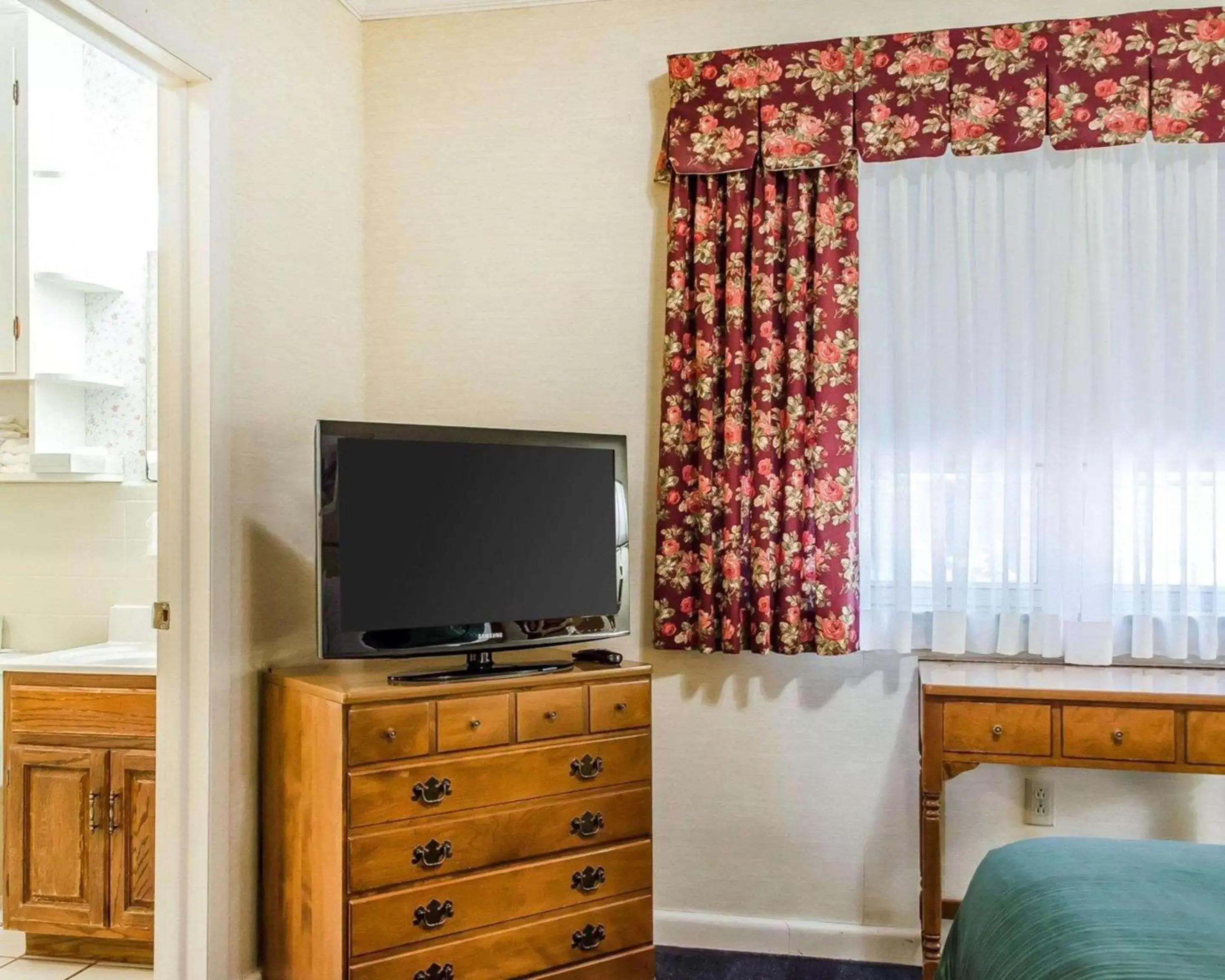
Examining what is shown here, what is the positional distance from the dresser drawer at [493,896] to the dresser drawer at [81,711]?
3.13ft

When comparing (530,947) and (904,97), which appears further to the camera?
(904,97)

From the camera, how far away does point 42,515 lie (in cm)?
346

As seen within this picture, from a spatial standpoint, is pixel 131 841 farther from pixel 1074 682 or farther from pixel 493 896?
pixel 1074 682

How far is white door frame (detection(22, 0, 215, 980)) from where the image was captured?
94.3 inches

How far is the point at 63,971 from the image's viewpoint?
289cm

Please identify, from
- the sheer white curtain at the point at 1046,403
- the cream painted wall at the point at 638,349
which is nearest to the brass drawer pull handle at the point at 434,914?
the cream painted wall at the point at 638,349

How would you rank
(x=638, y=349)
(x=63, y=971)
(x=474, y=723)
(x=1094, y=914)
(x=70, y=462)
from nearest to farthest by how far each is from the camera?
(x=1094, y=914) < (x=474, y=723) < (x=63, y=971) < (x=638, y=349) < (x=70, y=462)

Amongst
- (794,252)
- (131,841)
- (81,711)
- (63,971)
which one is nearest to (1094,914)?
(794,252)

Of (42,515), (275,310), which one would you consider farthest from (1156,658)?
(42,515)

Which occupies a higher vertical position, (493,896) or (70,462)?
(70,462)

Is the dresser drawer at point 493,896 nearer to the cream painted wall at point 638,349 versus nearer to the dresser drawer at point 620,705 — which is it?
the dresser drawer at point 620,705

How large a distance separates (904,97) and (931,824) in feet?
6.51

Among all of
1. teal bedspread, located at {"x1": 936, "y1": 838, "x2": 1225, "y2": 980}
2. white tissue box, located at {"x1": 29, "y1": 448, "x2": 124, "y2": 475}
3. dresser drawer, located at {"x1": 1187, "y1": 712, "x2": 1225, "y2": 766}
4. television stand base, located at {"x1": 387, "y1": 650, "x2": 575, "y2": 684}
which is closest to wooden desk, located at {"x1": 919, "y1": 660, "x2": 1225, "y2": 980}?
dresser drawer, located at {"x1": 1187, "y1": 712, "x2": 1225, "y2": 766}

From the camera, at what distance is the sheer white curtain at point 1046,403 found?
2.80 metres
